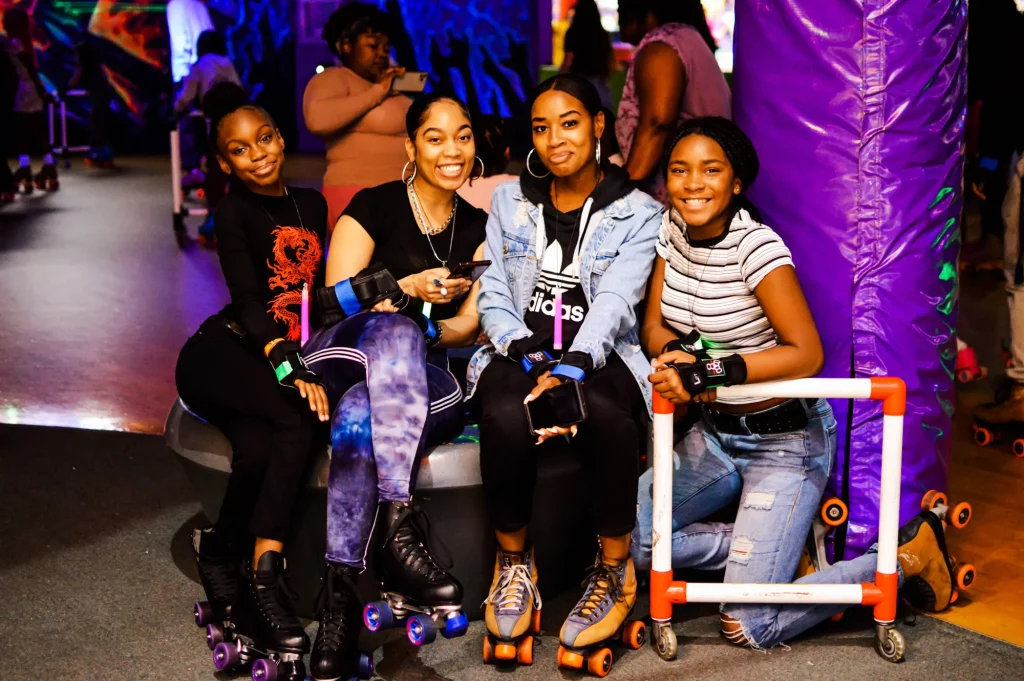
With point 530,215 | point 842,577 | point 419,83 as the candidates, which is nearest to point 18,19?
point 419,83

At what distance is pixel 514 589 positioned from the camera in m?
3.06

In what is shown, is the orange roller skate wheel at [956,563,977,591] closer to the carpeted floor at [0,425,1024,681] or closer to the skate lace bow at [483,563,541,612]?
the carpeted floor at [0,425,1024,681]

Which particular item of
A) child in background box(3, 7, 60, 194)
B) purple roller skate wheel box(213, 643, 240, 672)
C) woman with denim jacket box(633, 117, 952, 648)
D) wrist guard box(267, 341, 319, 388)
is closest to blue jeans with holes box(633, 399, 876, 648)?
woman with denim jacket box(633, 117, 952, 648)

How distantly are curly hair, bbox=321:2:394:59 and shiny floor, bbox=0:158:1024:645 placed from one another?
1795mm

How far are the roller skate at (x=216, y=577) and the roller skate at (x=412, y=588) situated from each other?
1.45 feet

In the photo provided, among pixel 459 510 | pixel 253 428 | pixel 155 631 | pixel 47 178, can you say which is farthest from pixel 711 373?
pixel 47 178

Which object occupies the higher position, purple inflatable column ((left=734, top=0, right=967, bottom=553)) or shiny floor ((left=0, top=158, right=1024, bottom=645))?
purple inflatable column ((left=734, top=0, right=967, bottom=553))

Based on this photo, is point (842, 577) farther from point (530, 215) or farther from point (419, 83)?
point (419, 83)

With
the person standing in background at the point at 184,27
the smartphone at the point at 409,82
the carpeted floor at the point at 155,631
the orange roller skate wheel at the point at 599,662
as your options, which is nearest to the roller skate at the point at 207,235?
the person standing in background at the point at 184,27

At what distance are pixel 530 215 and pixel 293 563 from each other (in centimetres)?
117

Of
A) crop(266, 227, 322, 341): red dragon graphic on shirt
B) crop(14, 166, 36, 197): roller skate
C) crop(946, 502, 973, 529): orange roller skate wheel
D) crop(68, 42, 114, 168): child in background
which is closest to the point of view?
crop(946, 502, 973, 529): orange roller skate wheel

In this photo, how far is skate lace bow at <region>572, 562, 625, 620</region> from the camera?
3.03m

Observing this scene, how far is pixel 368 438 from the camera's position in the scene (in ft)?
9.90

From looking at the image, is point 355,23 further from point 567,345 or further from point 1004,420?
point 1004,420
